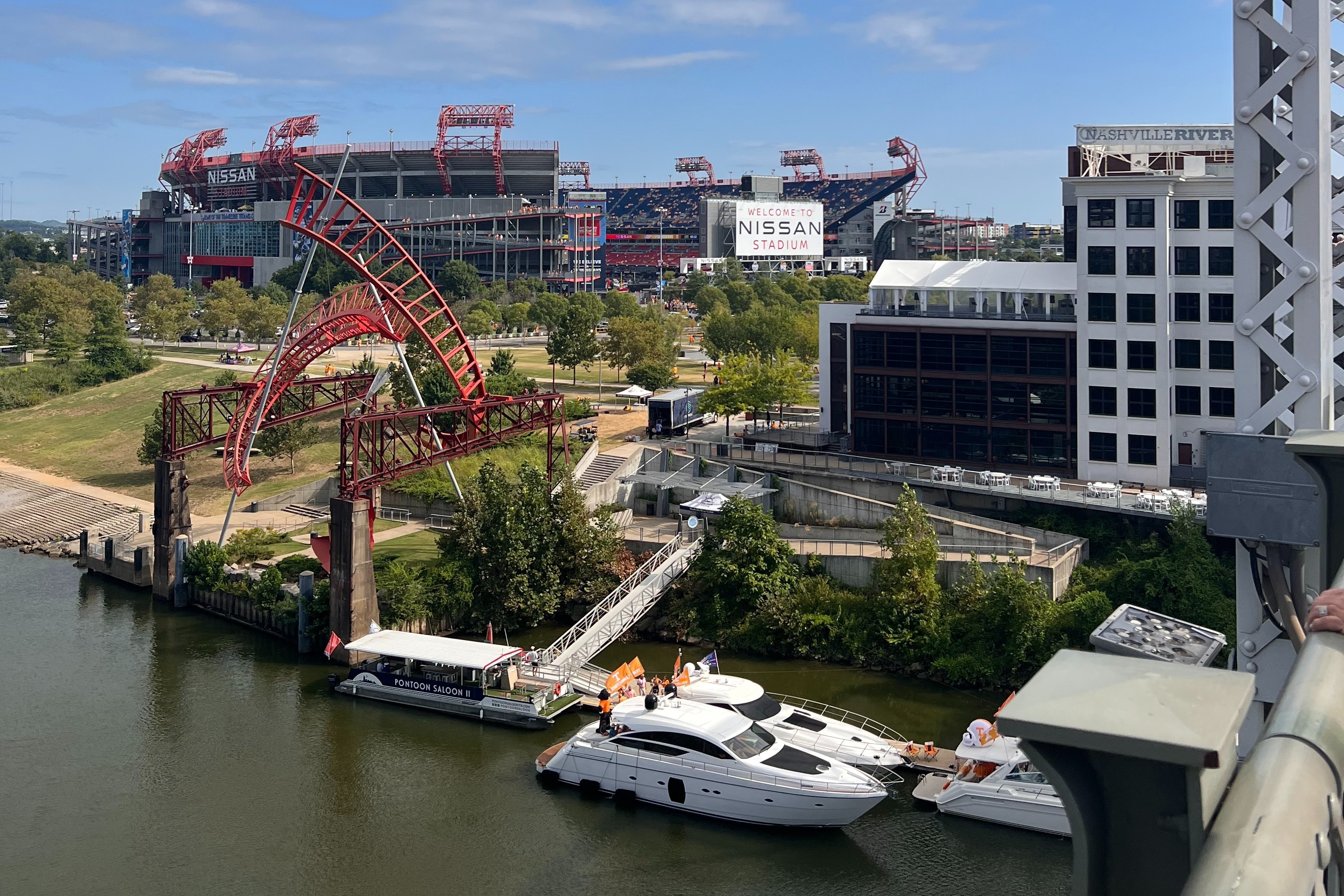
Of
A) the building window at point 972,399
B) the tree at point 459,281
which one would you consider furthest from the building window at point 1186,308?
the tree at point 459,281

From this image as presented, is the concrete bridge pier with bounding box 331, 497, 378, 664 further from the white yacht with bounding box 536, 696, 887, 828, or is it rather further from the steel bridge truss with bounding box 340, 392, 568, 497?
the white yacht with bounding box 536, 696, 887, 828

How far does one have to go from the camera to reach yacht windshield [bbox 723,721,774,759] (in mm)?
31156

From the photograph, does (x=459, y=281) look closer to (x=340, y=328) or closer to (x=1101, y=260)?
(x=340, y=328)

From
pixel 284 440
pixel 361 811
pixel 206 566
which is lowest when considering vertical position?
pixel 361 811

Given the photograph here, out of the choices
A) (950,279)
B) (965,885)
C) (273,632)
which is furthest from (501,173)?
(965,885)

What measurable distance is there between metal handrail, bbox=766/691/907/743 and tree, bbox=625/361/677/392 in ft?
148

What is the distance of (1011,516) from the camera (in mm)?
51844

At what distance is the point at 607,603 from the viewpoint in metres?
44.8

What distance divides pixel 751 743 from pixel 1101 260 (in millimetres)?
30567

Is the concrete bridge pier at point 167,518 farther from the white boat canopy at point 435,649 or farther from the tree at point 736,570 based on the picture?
the tree at point 736,570

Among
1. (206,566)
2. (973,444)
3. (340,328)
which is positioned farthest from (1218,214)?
(206,566)

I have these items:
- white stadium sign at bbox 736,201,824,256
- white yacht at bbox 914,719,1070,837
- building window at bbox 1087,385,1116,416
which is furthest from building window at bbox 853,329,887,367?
white stadium sign at bbox 736,201,824,256

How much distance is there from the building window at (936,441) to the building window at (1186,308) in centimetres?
1066

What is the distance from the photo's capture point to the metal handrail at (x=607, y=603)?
41.3 meters
